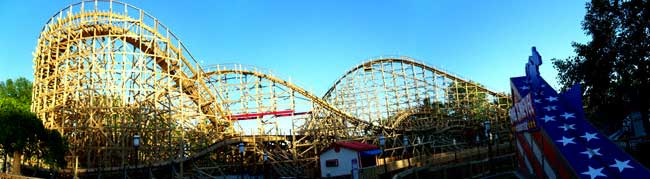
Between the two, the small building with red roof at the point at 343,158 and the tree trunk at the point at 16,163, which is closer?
the tree trunk at the point at 16,163

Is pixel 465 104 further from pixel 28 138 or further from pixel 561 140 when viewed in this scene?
pixel 28 138

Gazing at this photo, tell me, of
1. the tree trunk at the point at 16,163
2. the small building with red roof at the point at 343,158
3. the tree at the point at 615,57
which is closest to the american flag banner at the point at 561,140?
the tree at the point at 615,57

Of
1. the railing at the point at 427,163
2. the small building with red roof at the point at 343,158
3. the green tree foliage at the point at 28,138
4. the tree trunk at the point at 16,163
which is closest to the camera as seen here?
the railing at the point at 427,163

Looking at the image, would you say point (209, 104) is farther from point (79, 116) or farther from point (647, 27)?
point (647, 27)

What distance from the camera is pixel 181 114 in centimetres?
2109

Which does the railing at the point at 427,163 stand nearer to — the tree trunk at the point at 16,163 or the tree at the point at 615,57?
the tree at the point at 615,57

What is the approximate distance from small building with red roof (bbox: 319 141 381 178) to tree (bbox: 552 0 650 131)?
8.76 meters

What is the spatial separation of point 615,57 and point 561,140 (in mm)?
7874

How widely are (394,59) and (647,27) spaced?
18.6m

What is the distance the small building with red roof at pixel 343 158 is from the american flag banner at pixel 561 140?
8.37m

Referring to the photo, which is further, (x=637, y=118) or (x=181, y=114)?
(x=637, y=118)

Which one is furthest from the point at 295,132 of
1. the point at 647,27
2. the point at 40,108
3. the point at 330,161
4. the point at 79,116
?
the point at 647,27

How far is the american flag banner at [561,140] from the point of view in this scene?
27.9 ft

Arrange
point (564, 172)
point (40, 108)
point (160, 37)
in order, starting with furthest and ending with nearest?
point (160, 37) → point (40, 108) → point (564, 172)
